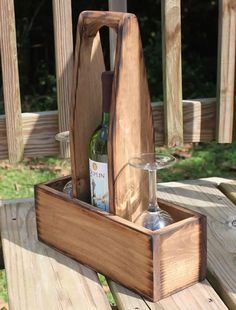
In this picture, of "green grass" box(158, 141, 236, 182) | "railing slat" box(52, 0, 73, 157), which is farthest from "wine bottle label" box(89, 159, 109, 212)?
"green grass" box(158, 141, 236, 182)

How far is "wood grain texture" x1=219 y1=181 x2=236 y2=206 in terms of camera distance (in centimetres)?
190

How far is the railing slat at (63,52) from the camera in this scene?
2098mm

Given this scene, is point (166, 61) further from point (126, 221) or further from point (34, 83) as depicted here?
point (34, 83)

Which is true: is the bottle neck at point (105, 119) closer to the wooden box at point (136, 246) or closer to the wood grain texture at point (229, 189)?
the wooden box at point (136, 246)

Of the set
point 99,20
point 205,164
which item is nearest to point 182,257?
point 99,20

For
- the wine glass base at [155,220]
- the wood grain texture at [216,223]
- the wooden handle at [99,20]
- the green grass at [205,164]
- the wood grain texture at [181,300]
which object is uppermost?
the wooden handle at [99,20]

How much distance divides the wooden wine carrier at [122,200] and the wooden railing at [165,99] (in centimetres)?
66

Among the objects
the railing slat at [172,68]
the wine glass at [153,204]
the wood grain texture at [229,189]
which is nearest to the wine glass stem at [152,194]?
the wine glass at [153,204]

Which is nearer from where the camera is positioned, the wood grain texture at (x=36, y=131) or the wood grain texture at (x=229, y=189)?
the wood grain texture at (x=229, y=189)

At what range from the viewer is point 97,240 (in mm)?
1443

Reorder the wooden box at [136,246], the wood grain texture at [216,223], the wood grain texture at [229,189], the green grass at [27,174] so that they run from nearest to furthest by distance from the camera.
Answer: the wooden box at [136,246] → the wood grain texture at [216,223] → the wood grain texture at [229,189] → the green grass at [27,174]

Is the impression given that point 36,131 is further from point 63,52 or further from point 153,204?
point 153,204

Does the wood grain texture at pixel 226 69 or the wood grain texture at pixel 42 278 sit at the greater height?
the wood grain texture at pixel 226 69

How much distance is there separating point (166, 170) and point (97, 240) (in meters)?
2.51
